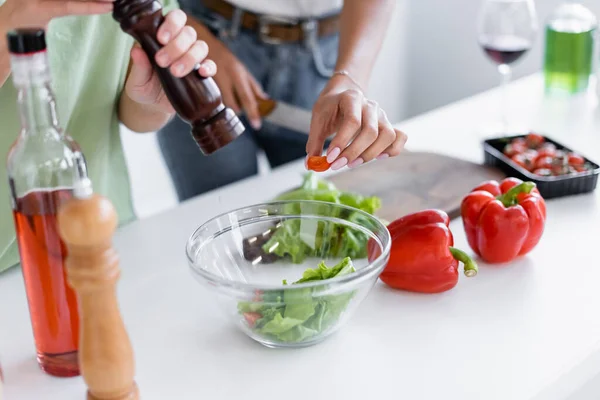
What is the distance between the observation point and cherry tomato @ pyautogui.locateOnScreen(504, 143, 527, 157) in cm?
144

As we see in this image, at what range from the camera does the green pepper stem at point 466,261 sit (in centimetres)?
105

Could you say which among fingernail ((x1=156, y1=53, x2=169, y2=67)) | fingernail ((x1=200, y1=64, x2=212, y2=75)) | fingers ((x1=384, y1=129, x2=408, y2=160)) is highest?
fingernail ((x1=156, y1=53, x2=169, y2=67))

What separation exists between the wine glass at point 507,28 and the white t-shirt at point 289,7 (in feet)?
1.10

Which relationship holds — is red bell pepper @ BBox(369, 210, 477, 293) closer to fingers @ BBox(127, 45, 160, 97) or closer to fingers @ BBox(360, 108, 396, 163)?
fingers @ BBox(360, 108, 396, 163)

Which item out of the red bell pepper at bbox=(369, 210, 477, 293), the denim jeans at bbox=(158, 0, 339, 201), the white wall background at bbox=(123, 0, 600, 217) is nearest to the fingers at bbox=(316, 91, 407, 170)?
the red bell pepper at bbox=(369, 210, 477, 293)

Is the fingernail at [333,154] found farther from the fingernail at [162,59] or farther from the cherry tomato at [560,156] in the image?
the cherry tomato at [560,156]

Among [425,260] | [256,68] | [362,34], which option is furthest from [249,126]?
[425,260]

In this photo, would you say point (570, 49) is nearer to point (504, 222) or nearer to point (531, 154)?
point (531, 154)

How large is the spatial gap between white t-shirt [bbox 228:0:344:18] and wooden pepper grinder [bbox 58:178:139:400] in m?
1.12

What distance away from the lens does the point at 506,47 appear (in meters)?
1.72

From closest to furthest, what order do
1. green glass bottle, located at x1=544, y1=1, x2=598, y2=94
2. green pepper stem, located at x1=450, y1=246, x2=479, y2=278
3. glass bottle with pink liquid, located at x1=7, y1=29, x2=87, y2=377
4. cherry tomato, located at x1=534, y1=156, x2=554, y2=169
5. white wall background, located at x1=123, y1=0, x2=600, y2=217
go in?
glass bottle with pink liquid, located at x1=7, y1=29, x2=87, y2=377 < green pepper stem, located at x1=450, y1=246, x2=479, y2=278 < cherry tomato, located at x1=534, y1=156, x2=554, y2=169 < green glass bottle, located at x1=544, y1=1, x2=598, y2=94 < white wall background, located at x1=123, y1=0, x2=600, y2=217

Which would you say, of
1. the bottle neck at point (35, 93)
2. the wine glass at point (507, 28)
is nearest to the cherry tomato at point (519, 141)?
the wine glass at point (507, 28)

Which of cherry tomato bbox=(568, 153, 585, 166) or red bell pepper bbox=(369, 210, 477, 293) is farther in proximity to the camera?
cherry tomato bbox=(568, 153, 585, 166)

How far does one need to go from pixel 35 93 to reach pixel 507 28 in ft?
4.06
